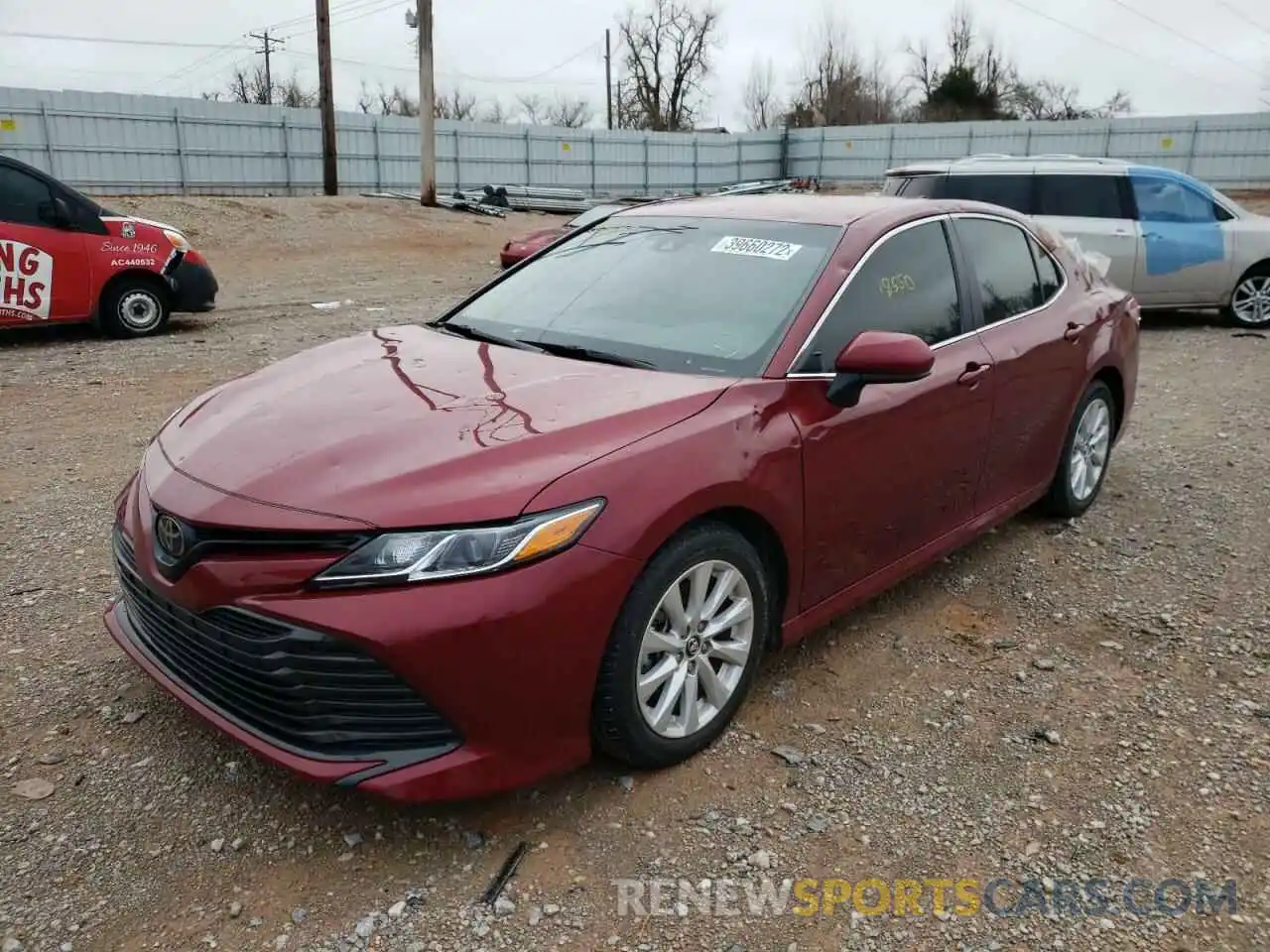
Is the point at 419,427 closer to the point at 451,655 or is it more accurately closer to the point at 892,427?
the point at 451,655

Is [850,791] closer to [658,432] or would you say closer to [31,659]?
[658,432]

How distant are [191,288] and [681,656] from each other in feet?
28.9

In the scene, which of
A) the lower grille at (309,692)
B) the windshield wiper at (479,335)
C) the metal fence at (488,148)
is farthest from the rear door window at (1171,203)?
the metal fence at (488,148)

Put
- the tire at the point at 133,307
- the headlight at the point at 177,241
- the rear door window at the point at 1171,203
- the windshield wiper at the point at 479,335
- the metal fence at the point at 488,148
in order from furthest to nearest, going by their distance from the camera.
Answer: the metal fence at the point at 488,148, the rear door window at the point at 1171,203, the headlight at the point at 177,241, the tire at the point at 133,307, the windshield wiper at the point at 479,335

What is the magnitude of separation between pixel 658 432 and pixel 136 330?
8586 millimetres

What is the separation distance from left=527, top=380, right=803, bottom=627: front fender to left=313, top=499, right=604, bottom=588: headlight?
81 mm

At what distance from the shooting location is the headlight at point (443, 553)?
235 cm

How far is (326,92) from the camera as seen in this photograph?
77.8 feet

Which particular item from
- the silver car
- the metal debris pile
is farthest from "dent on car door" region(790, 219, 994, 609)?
the metal debris pile

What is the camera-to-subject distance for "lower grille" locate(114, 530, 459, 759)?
235 centimetres

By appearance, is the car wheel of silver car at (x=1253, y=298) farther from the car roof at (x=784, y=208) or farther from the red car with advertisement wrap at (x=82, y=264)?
the red car with advertisement wrap at (x=82, y=264)

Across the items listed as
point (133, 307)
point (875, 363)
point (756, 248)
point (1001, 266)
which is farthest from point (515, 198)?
point (875, 363)

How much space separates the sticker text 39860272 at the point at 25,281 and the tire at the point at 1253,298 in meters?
11.8

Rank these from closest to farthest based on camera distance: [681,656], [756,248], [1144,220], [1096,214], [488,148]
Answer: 1. [681,656]
2. [756,248]
3. [1144,220]
4. [1096,214]
5. [488,148]
